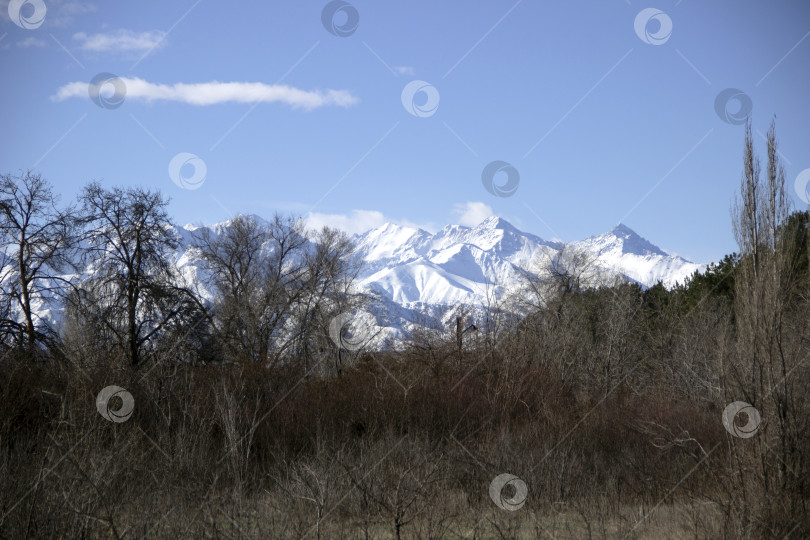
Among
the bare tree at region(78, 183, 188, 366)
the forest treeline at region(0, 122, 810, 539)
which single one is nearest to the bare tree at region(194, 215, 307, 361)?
the forest treeline at region(0, 122, 810, 539)

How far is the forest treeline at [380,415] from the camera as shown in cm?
928

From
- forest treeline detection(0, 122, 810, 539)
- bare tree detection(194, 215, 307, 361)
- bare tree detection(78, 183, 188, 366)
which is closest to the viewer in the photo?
forest treeline detection(0, 122, 810, 539)

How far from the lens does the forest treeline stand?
9.28 meters

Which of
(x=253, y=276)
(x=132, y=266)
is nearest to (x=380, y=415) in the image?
(x=132, y=266)

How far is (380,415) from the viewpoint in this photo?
21062mm

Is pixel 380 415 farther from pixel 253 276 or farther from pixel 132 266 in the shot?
pixel 253 276

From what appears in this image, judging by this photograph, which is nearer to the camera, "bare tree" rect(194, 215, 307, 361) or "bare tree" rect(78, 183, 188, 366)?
"bare tree" rect(78, 183, 188, 366)

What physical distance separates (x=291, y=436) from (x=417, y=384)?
15.7 ft

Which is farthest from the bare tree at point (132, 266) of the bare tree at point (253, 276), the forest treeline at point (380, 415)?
the bare tree at point (253, 276)

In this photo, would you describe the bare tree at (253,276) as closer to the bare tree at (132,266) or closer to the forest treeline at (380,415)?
the forest treeline at (380,415)

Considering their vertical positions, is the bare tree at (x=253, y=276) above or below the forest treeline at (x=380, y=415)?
above

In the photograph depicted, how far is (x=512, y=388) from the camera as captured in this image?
2334cm

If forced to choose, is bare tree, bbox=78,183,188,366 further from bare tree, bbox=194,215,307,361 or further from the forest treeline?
bare tree, bbox=194,215,307,361

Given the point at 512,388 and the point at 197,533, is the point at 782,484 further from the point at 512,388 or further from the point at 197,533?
the point at 512,388
